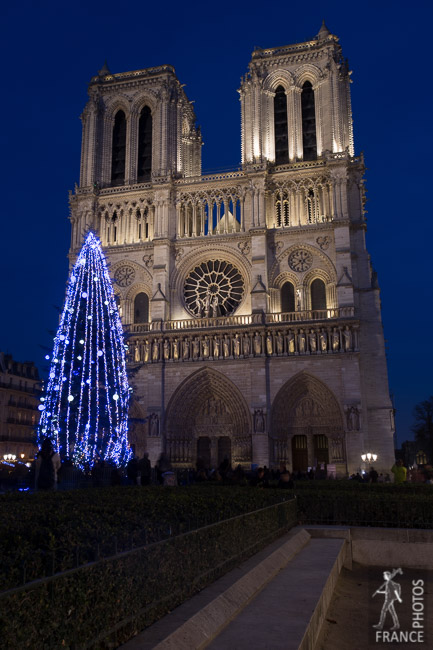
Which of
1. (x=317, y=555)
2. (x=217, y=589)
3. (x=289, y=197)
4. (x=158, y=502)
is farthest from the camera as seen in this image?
(x=289, y=197)

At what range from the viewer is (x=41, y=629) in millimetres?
3127

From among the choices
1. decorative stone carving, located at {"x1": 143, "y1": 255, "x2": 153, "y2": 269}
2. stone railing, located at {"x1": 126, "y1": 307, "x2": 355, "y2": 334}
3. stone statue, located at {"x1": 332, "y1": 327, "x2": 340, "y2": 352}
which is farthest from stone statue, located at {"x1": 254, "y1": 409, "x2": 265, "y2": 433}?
decorative stone carving, located at {"x1": 143, "y1": 255, "x2": 153, "y2": 269}

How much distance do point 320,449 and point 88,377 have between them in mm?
13661

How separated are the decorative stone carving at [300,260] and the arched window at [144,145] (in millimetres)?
10698

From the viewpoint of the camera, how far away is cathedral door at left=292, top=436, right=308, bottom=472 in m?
29.9

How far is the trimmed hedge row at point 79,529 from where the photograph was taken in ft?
11.7

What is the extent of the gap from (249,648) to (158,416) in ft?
Answer: 86.4

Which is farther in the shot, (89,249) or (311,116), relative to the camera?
(311,116)

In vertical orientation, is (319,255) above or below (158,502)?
above

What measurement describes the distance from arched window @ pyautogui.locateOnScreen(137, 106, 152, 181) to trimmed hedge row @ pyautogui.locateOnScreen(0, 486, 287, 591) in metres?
31.4

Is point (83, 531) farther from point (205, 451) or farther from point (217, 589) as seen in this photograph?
point (205, 451)

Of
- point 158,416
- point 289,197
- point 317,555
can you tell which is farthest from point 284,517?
point 289,197

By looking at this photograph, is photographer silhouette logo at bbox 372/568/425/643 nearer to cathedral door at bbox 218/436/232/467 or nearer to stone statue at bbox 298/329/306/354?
stone statue at bbox 298/329/306/354

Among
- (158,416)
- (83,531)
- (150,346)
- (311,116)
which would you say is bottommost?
(83,531)
